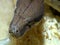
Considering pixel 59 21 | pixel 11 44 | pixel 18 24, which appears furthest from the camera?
pixel 59 21

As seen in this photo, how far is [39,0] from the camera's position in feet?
3.10

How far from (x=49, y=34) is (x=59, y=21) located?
0.10m

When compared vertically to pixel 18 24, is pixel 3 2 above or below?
above

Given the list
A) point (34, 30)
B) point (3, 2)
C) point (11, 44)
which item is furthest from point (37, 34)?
point (3, 2)

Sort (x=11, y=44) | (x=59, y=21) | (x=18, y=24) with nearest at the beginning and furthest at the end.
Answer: (x=18, y=24) → (x=11, y=44) → (x=59, y=21)

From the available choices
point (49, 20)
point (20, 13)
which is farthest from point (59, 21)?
point (20, 13)

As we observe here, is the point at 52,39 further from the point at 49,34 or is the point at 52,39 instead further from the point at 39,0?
the point at 39,0

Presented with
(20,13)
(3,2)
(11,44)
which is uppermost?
(3,2)

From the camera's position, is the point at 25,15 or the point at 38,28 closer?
the point at 25,15

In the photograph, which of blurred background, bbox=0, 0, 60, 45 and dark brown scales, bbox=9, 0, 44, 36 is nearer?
dark brown scales, bbox=9, 0, 44, 36

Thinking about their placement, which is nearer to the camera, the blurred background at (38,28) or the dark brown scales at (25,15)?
the dark brown scales at (25,15)

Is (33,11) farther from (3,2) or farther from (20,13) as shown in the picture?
(3,2)

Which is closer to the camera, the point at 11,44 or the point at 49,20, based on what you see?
the point at 11,44

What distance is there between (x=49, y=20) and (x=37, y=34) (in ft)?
0.40
